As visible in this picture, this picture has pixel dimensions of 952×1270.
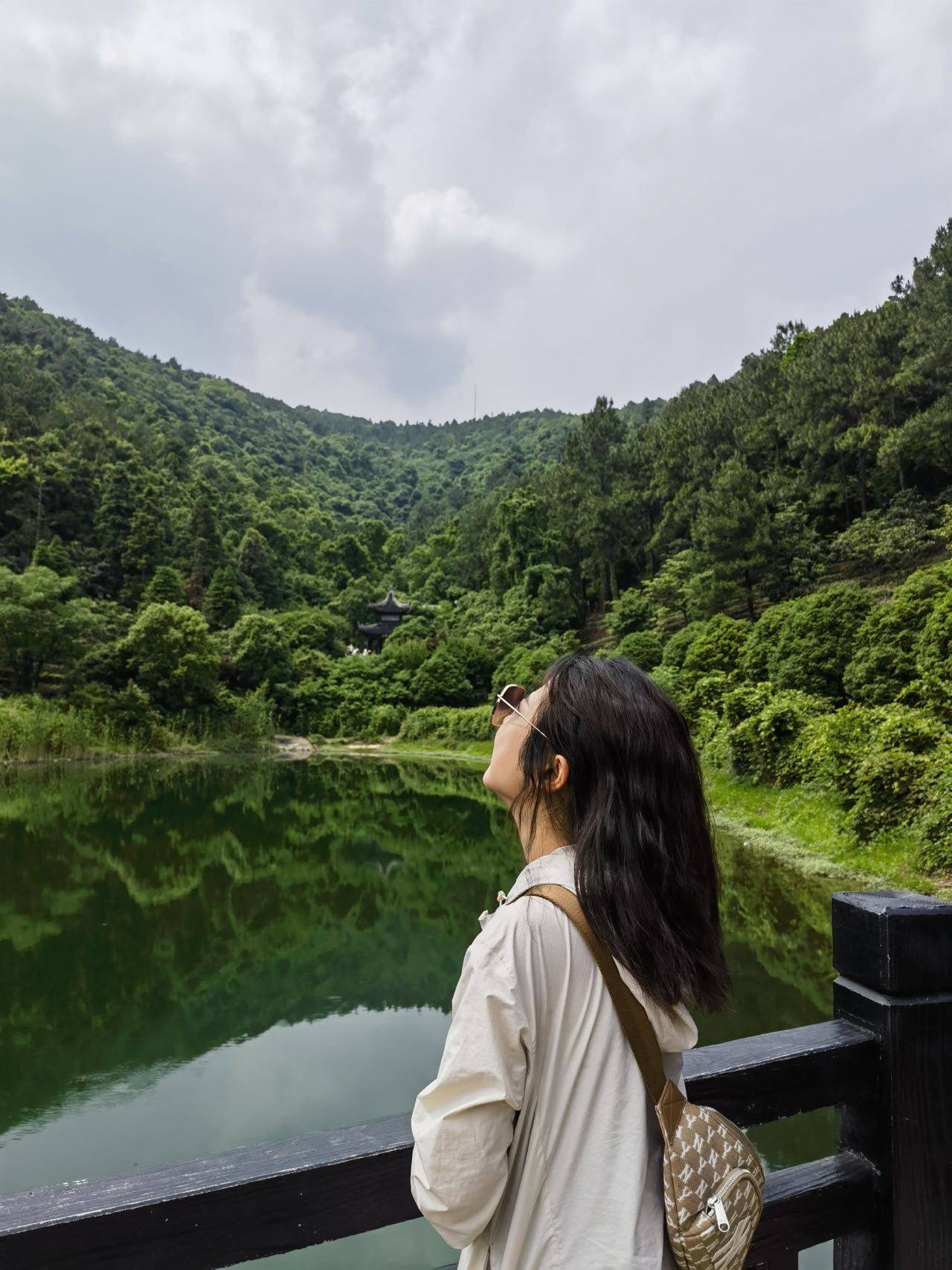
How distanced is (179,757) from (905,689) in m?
19.6

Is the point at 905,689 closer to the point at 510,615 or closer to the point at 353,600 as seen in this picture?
the point at 510,615

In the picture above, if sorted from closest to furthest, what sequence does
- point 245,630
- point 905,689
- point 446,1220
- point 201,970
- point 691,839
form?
point 446,1220
point 691,839
point 201,970
point 905,689
point 245,630

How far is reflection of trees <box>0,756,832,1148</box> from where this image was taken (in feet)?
18.0

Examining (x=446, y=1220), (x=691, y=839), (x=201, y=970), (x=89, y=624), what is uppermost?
(x=89, y=624)

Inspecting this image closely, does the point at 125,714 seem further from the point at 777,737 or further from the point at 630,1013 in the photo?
the point at 630,1013

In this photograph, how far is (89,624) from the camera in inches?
971

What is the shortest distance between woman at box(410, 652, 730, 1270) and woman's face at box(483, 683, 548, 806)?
6cm

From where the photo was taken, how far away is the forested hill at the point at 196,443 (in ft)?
109

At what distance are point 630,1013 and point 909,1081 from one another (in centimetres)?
51

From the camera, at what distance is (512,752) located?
33.9 inches

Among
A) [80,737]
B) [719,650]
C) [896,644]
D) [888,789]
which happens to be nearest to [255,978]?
[888,789]

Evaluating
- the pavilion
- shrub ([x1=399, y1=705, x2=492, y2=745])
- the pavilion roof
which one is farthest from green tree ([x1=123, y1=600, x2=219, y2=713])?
the pavilion roof

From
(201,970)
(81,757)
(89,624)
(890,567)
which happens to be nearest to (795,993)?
(201,970)

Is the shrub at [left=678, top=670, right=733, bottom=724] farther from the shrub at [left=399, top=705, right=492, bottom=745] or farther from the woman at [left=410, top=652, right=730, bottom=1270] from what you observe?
the woman at [left=410, top=652, right=730, bottom=1270]
